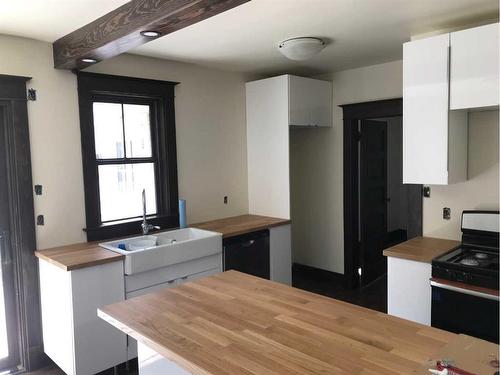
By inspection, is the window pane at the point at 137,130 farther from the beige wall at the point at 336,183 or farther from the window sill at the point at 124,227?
the beige wall at the point at 336,183

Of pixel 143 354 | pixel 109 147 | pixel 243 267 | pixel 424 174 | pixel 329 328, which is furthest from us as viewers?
pixel 243 267

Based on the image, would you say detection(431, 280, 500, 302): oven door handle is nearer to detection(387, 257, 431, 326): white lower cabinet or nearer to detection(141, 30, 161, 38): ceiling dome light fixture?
detection(387, 257, 431, 326): white lower cabinet

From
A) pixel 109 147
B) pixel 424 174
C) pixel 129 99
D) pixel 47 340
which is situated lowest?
pixel 47 340

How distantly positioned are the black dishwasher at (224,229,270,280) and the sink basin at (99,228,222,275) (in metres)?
0.16

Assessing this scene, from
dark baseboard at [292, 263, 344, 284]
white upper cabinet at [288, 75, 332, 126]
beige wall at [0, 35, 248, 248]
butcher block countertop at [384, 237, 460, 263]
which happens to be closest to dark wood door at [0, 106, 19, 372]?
beige wall at [0, 35, 248, 248]

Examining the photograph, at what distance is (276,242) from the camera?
399cm

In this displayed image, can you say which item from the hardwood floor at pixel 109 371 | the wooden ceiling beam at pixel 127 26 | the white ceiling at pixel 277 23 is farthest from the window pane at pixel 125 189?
the hardwood floor at pixel 109 371

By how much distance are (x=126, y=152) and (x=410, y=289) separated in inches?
100

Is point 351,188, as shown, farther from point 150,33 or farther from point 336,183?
point 150,33

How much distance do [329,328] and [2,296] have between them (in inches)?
103

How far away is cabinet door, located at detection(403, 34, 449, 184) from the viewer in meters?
2.74

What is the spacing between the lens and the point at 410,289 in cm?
275

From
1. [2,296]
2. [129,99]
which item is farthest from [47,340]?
[129,99]

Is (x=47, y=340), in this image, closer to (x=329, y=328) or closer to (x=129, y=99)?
(x=129, y=99)
